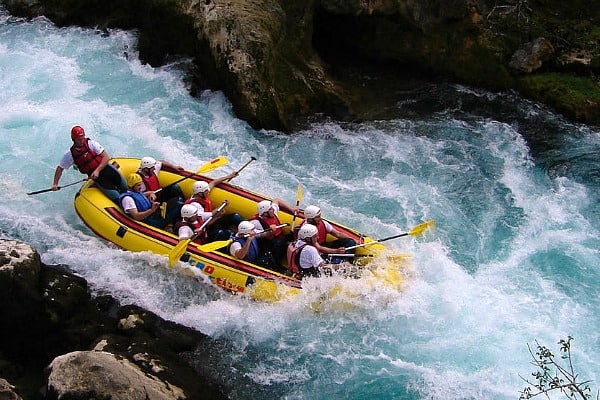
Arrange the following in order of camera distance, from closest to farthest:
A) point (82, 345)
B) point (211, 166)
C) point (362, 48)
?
point (82, 345), point (211, 166), point (362, 48)

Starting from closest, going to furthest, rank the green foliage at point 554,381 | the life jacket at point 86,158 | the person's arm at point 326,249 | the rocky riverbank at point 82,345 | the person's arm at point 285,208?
1. the green foliage at point 554,381
2. the rocky riverbank at point 82,345
3. the person's arm at point 326,249
4. the person's arm at point 285,208
5. the life jacket at point 86,158

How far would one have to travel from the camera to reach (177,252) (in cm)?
818

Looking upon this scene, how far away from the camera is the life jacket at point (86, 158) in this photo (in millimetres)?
9164

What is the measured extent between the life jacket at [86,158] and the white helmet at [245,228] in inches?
90.5

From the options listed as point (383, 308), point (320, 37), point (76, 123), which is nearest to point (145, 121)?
point (76, 123)

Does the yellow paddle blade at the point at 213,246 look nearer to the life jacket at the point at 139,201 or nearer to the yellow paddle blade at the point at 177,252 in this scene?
the yellow paddle blade at the point at 177,252

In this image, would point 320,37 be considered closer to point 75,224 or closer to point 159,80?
point 159,80

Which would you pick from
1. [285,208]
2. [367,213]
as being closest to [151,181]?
[285,208]

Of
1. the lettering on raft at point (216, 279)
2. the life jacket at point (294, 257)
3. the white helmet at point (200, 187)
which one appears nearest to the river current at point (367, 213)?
the lettering on raft at point (216, 279)

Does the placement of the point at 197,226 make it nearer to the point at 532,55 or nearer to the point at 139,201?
the point at 139,201

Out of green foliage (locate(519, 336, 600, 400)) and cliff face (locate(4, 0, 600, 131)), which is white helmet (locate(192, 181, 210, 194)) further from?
green foliage (locate(519, 336, 600, 400))

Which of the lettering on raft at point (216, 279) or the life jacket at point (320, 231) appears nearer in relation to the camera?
the lettering on raft at point (216, 279)

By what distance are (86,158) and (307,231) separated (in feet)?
10.5

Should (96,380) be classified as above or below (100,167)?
below
